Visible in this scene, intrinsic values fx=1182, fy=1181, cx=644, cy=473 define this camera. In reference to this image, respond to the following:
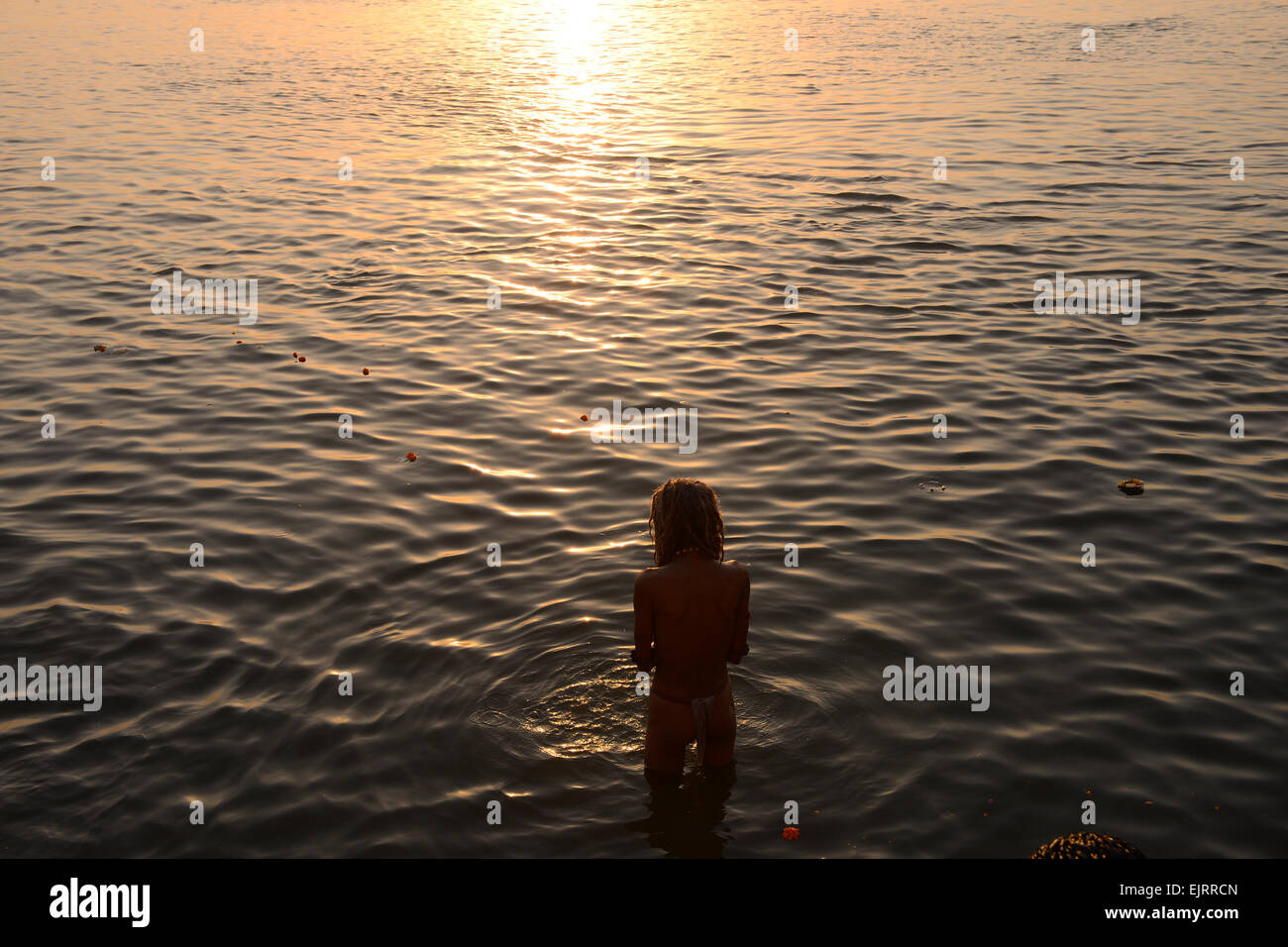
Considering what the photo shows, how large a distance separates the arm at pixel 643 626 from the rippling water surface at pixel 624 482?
92 centimetres

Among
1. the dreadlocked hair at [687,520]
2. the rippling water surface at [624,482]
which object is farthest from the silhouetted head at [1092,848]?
the dreadlocked hair at [687,520]

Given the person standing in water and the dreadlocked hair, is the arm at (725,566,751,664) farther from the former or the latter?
the dreadlocked hair

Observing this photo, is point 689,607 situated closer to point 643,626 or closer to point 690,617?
point 690,617

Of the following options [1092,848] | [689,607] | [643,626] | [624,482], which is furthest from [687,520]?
[624,482]

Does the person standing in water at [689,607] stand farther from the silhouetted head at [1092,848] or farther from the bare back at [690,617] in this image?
the silhouetted head at [1092,848]

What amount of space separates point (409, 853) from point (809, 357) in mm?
8877

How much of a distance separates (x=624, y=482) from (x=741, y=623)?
454cm

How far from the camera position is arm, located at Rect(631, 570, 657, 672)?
642 centimetres

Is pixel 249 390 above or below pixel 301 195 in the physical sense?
below

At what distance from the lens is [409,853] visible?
6.49m

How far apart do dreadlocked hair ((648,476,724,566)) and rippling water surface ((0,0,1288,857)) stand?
155 centimetres

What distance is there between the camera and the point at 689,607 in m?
6.42

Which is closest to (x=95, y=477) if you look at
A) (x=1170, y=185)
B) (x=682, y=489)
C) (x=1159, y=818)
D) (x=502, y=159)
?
(x=682, y=489)
